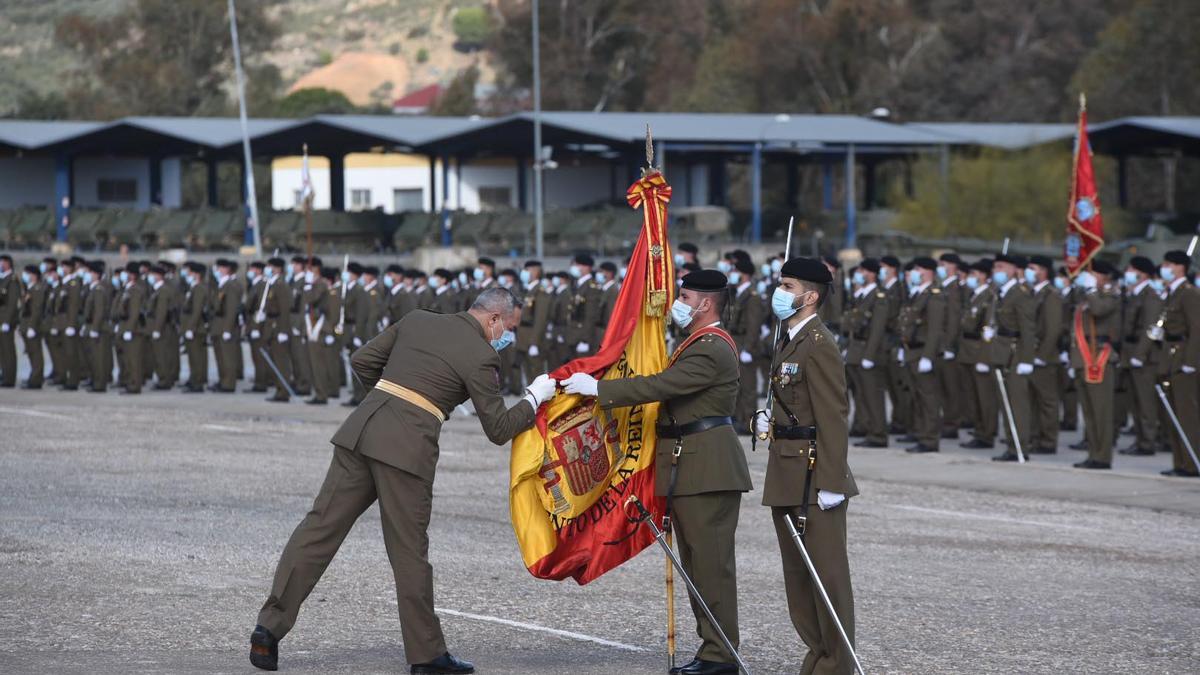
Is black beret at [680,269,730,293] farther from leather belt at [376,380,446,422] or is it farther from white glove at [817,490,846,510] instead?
leather belt at [376,380,446,422]

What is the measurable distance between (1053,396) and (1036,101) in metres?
58.3

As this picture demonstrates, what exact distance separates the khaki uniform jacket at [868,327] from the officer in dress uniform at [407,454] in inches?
432

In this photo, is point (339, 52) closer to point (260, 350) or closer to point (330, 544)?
point (260, 350)

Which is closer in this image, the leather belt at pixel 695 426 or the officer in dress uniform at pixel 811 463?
the officer in dress uniform at pixel 811 463

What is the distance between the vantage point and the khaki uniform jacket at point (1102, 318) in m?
17.5

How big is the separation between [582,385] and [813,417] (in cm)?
111

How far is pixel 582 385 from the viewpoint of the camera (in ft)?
27.3

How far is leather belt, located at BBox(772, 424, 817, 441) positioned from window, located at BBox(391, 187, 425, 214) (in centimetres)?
5797

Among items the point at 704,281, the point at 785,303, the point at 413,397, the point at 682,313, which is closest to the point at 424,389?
the point at 413,397

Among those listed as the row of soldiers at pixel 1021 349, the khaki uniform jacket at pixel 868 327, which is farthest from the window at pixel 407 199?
the khaki uniform jacket at pixel 868 327

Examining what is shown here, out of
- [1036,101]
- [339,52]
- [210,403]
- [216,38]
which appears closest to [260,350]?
[210,403]

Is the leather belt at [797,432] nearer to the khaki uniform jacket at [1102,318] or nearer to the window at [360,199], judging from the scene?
the khaki uniform jacket at [1102,318]

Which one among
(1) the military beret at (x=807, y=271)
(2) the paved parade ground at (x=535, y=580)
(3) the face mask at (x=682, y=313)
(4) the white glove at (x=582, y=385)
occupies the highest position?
(1) the military beret at (x=807, y=271)

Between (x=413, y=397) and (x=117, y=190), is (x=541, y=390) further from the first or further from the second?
(x=117, y=190)
